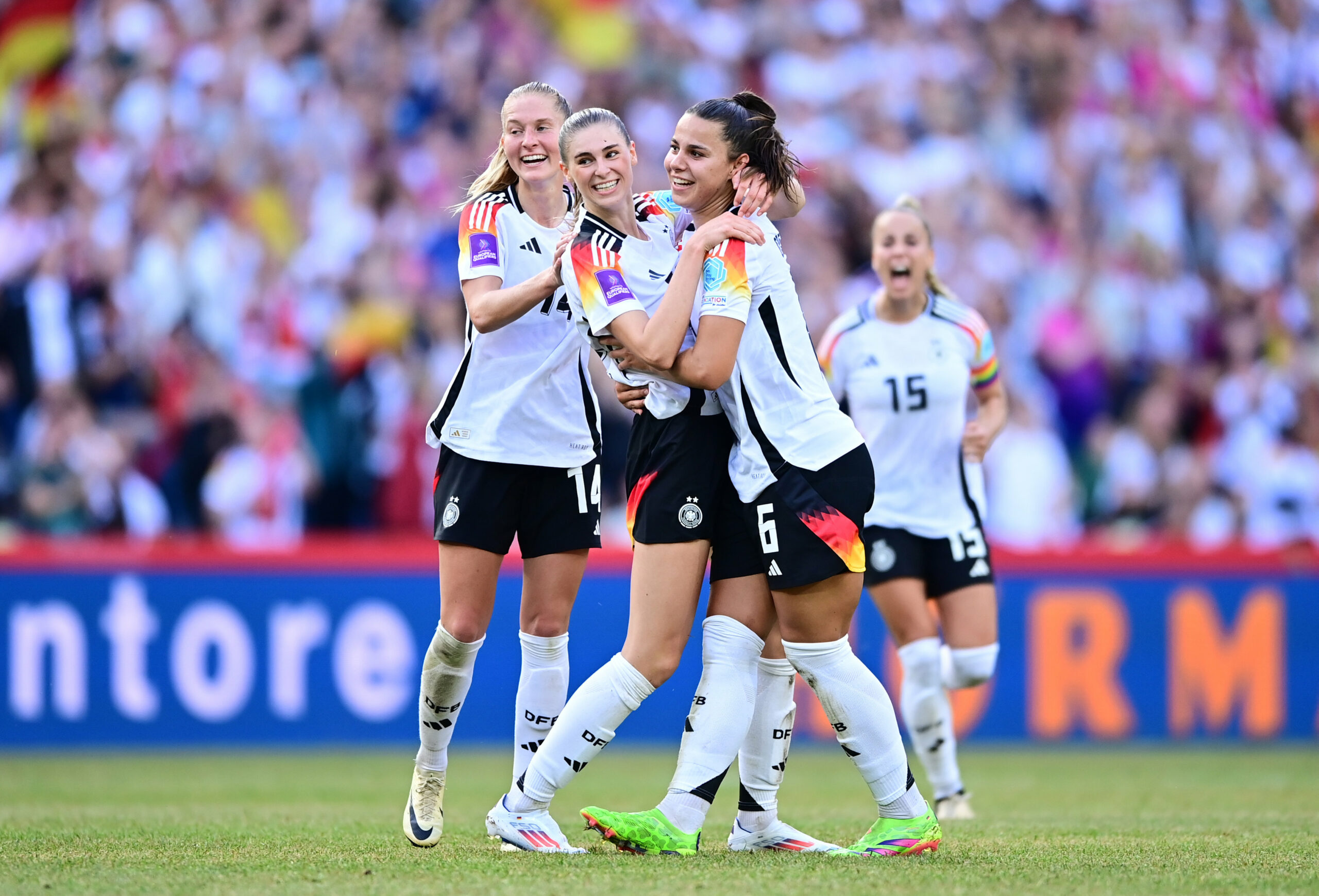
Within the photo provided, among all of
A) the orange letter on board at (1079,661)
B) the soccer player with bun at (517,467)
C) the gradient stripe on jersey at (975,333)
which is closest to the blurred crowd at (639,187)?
the orange letter on board at (1079,661)

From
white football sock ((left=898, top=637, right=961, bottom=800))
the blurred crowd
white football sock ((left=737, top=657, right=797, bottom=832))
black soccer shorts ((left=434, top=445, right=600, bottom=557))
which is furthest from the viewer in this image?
the blurred crowd

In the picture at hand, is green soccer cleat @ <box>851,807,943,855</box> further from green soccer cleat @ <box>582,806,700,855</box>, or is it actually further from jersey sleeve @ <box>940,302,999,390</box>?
jersey sleeve @ <box>940,302,999,390</box>

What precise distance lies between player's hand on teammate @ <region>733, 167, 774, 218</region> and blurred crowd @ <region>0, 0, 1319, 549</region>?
7.08 metres

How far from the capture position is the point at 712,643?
587 cm

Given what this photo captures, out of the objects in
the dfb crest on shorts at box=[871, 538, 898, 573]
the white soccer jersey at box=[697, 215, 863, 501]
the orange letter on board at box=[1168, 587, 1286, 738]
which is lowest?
the orange letter on board at box=[1168, 587, 1286, 738]

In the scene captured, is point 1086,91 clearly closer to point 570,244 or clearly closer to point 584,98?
point 584,98

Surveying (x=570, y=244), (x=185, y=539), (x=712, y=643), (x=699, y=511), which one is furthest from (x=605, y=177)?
(x=185, y=539)

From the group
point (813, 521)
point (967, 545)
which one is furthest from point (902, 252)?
point (813, 521)

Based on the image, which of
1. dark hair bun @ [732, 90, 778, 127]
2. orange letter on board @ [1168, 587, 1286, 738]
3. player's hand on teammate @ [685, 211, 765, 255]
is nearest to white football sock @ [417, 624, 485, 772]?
player's hand on teammate @ [685, 211, 765, 255]

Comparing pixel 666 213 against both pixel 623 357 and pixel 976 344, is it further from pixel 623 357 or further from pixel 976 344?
pixel 976 344

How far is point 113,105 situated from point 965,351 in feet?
30.4

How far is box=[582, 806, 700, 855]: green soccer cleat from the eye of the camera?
18.8 feet

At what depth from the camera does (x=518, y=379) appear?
6.43 m

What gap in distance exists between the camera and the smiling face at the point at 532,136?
636 centimetres
